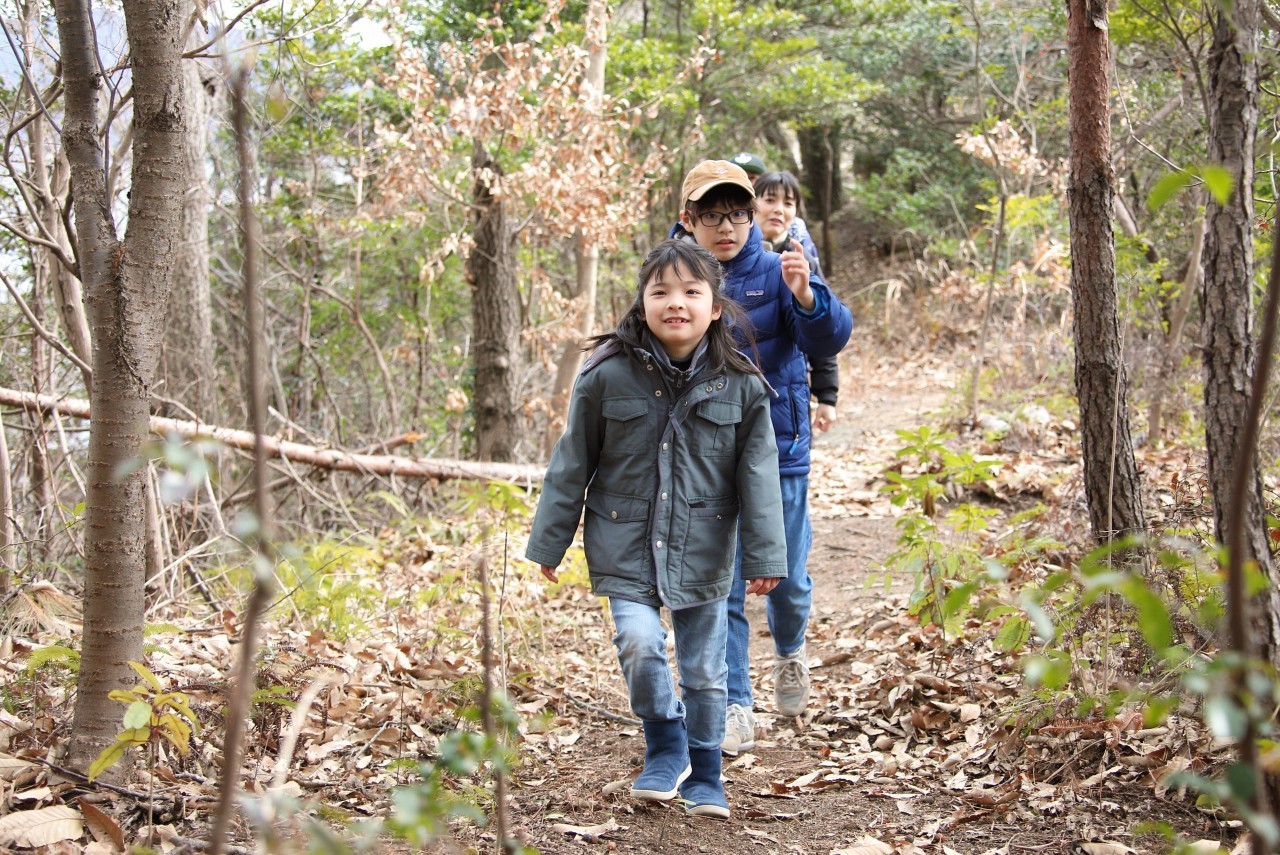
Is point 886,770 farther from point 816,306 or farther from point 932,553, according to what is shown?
point 816,306

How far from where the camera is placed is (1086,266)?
11.8 ft

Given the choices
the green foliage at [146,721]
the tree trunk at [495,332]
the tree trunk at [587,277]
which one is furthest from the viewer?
the tree trunk at [495,332]

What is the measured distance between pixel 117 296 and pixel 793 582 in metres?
2.57

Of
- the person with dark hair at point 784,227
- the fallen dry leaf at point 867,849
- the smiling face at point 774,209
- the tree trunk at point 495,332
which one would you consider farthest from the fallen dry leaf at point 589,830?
the tree trunk at point 495,332

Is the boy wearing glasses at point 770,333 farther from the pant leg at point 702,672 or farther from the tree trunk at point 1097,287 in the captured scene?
the tree trunk at point 1097,287

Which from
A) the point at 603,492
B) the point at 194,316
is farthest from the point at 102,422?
the point at 194,316

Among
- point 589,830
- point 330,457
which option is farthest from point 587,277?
point 589,830

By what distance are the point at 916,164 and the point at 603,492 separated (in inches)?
630

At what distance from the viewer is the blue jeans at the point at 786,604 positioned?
3955mm

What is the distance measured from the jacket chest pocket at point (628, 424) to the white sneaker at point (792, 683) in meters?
1.42

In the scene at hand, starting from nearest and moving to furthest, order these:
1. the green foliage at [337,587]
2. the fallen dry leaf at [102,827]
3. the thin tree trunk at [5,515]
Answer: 1. the fallen dry leaf at [102,827]
2. the thin tree trunk at [5,515]
3. the green foliage at [337,587]

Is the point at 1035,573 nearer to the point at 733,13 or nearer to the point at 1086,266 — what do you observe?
the point at 1086,266

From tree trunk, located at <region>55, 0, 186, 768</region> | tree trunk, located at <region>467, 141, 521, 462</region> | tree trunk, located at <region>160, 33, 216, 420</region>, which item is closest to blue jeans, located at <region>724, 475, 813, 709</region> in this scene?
tree trunk, located at <region>55, 0, 186, 768</region>

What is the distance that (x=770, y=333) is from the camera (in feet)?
13.0
